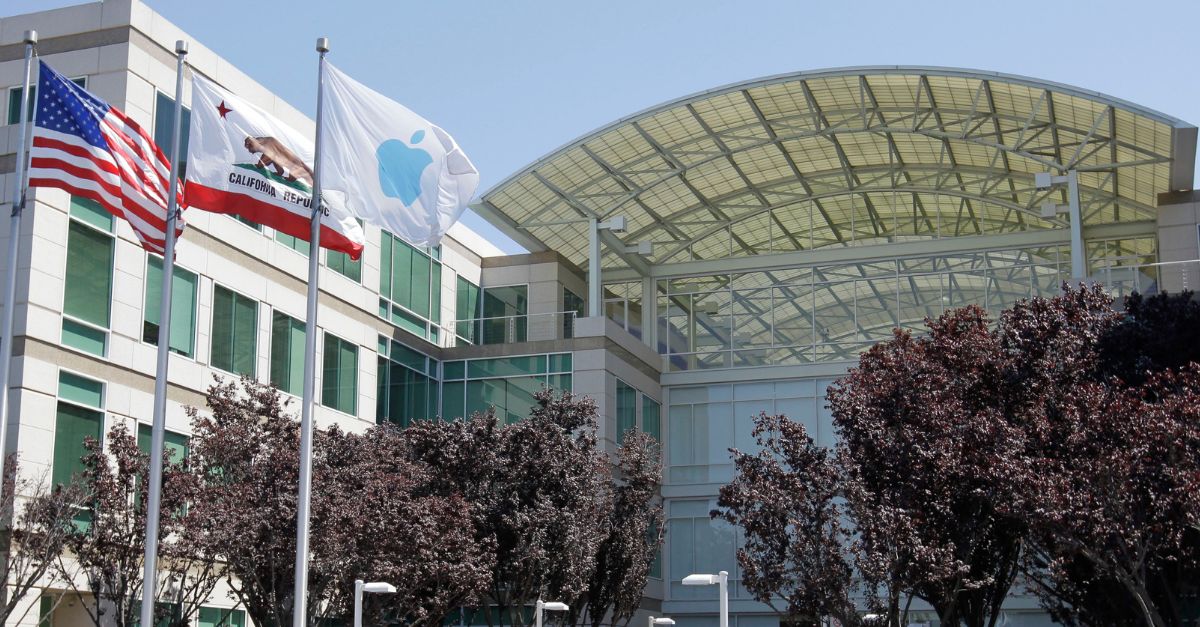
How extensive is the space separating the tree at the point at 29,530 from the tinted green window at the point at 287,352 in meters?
9.90

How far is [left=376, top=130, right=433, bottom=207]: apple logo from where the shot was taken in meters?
20.1

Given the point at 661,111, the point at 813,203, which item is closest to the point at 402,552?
the point at 661,111

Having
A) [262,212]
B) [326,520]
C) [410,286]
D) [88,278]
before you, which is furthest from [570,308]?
[262,212]

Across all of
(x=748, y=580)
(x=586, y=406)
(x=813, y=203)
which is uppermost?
(x=813, y=203)

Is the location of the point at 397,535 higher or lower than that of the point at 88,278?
lower

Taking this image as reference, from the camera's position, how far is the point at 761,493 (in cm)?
2661

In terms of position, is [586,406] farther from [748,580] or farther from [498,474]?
[748,580]

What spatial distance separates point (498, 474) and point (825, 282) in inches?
696

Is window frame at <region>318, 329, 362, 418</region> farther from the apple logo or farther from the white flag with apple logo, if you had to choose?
the apple logo

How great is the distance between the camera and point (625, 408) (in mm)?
42469

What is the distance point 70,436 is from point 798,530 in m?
14.0

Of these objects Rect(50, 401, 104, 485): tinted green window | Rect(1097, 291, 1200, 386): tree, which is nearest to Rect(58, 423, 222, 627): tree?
Rect(50, 401, 104, 485): tinted green window

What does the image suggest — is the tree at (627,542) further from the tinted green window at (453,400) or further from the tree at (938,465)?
the tinted green window at (453,400)

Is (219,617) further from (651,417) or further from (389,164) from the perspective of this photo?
(651,417)
